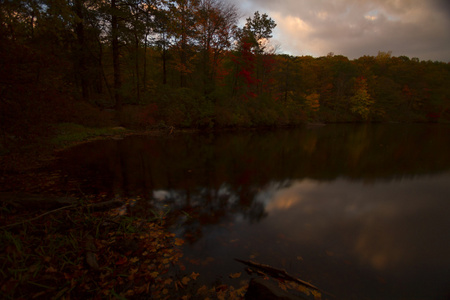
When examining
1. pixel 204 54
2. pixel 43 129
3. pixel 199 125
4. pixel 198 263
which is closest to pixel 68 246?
pixel 198 263

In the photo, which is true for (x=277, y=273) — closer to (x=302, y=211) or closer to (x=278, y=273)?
(x=278, y=273)

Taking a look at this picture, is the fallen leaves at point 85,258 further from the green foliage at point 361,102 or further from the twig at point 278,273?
the green foliage at point 361,102

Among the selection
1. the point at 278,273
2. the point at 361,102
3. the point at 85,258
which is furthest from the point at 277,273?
the point at 361,102

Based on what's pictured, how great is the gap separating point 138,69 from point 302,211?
102 ft

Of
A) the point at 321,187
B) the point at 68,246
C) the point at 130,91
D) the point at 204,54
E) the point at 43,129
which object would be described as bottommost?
the point at 321,187

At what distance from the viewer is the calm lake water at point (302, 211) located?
3.85 meters

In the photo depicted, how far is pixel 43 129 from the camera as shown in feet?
21.6

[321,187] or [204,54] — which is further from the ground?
[204,54]

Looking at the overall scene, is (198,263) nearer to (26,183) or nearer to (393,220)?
(393,220)

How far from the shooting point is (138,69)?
30.0m

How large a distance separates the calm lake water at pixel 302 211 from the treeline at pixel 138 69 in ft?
11.4

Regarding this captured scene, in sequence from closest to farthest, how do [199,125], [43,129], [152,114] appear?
[43,129]
[152,114]
[199,125]

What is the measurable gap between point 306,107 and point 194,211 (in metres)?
47.0

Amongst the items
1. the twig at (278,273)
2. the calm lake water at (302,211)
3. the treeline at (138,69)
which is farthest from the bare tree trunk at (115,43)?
the twig at (278,273)
